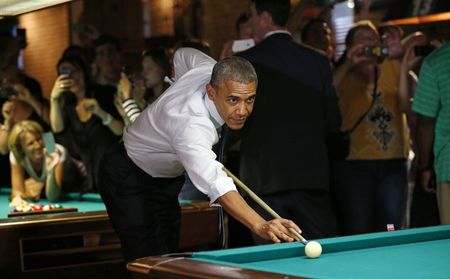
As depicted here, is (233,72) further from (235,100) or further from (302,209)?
(302,209)

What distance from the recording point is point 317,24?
6.12 meters

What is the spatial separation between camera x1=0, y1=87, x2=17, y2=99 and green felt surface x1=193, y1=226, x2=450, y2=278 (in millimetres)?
3731

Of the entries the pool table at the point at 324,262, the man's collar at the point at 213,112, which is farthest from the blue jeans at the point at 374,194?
the pool table at the point at 324,262

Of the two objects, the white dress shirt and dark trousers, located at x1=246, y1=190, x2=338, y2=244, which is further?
dark trousers, located at x1=246, y1=190, x2=338, y2=244

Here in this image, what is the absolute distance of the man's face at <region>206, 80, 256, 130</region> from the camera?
137 inches

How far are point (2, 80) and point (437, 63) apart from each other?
3477 mm

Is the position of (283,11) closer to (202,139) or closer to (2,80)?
(202,139)

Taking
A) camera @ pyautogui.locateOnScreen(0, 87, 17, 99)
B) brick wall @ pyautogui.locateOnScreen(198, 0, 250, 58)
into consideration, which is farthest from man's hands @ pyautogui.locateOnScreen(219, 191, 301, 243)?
brick wall @ pyautogui.locateOnScreen(198, 0, 250, 58)

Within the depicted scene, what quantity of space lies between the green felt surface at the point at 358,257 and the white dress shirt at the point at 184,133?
0.40m

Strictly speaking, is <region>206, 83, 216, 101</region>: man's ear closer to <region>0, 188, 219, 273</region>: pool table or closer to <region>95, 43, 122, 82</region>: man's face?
<region>0, 188, 219, 273</region>: pool table

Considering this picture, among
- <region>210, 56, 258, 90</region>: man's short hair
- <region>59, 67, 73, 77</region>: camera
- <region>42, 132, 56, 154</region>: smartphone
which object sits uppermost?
<region>210, 56, 258, 90</region>: man's short hair

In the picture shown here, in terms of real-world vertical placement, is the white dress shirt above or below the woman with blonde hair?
above

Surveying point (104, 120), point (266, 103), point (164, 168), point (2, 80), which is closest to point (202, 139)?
point (164, 168)

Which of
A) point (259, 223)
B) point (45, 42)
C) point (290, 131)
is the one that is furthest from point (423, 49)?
point (45, 42)
